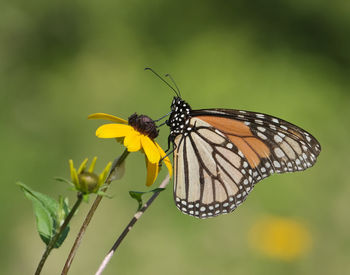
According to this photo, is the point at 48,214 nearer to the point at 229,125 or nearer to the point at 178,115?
the point at 178,115

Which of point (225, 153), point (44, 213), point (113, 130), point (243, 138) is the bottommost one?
point (44, 213)

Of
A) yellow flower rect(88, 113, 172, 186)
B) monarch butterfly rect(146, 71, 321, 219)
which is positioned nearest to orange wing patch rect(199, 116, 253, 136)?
monarch butterfly rect(146, 71, 321, 219)

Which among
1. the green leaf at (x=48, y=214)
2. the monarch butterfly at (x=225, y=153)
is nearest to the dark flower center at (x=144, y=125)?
the monarch butterfly at (x=225, y=153)

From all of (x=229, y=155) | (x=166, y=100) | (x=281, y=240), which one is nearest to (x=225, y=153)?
(x=229, y=155)

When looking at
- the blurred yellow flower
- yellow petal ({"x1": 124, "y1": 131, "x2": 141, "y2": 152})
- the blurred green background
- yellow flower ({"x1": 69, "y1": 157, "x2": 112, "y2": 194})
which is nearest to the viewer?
yellow flower ({"x1": 69, "y1": 157, "x2": 112, "y2": 194})

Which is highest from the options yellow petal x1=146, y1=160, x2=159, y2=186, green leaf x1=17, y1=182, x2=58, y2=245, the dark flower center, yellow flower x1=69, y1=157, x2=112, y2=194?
the dark flower center

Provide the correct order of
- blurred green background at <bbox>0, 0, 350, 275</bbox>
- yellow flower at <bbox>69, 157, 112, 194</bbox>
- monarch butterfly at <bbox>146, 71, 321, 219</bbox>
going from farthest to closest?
blurred green background at <bbox>0, 0, 350, 275</bbox> → monarch butterfly at <bbox>146, 71, 321, 219</bbox> → yellow flower at <bbox>69, 157, 112, 194</bbox>

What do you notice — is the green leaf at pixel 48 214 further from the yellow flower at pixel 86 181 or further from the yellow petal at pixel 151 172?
the yellow petal at pixel 151 172

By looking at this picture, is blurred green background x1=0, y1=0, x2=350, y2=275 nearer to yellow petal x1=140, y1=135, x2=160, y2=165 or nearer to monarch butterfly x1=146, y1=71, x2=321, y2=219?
monarch butterfly x1=146, y1=71, x2=321, y2=219
